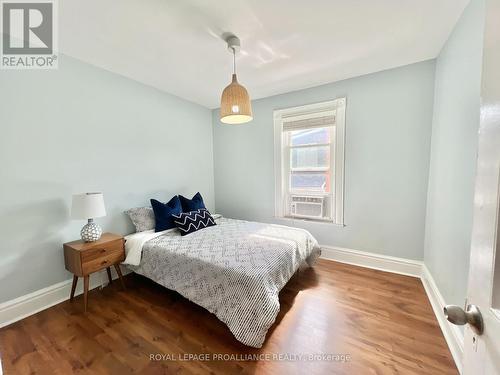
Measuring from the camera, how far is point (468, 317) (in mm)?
557

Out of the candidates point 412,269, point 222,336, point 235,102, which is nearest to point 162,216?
point 222,336

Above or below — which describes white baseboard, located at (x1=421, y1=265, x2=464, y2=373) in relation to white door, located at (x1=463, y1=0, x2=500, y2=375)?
below

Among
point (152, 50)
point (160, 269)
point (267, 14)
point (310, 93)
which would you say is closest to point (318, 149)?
point (310, 93)

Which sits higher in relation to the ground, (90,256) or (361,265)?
(90,256)

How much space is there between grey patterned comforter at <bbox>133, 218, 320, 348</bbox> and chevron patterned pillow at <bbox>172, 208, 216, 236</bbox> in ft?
0.32

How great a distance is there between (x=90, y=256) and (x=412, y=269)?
342cm

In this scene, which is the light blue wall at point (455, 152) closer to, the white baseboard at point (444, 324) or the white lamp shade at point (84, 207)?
the white baseboard at point (444, 324)

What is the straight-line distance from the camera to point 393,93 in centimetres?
242

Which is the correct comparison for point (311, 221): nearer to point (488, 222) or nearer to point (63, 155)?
point (488, 222)

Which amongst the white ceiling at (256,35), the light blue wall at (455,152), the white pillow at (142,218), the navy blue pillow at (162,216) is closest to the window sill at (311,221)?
the light blue wall at (455,152)

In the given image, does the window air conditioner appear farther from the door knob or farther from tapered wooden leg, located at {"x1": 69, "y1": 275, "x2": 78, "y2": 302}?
tapered wooden leg, located at {"x1": 69, "y1": 275, "x2": 78, "y2": 302}

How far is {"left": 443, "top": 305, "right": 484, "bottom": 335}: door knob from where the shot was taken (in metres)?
0.53

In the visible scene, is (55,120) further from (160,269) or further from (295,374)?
(295,374)

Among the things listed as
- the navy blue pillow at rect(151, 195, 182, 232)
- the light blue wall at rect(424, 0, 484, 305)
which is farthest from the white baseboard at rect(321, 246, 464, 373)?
the navy blue pillow at rect(151, 195, 182, 232)
